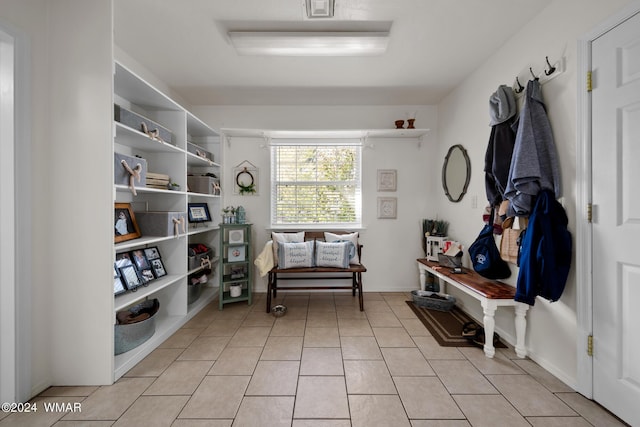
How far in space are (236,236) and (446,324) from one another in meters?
2.50

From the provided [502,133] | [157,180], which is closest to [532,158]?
[502,133]

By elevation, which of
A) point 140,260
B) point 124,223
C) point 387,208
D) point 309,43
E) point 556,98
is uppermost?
point 309,43

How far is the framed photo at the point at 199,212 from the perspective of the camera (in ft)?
9.69

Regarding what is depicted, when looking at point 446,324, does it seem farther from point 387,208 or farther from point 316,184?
point 316,184

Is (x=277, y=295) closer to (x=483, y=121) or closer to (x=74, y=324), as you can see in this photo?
(x=74, y=324)

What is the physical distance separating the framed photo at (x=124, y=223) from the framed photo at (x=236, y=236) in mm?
937

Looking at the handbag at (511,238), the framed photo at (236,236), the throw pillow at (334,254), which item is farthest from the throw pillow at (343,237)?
the handbag at (511,238)

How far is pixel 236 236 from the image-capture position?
120 inches

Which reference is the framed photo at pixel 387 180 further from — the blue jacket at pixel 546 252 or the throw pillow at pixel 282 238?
the blue jacket at pixel 546 252

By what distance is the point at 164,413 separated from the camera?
4.73 feet

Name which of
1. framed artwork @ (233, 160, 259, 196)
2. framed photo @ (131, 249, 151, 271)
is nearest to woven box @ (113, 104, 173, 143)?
framed photo @ (131, 249, 151, 271)

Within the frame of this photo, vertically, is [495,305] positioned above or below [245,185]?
below

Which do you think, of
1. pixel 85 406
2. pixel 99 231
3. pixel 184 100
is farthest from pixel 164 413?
pixel 184 100

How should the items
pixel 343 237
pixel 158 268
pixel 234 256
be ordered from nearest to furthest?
1. pixel 158 268
2. pixel 234 256
3. pixel 343 237
